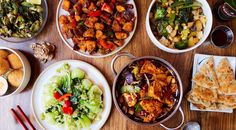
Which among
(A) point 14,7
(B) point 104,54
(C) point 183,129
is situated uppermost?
(A) point 14,7

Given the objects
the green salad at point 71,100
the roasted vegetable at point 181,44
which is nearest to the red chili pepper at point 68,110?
the green salad at point 71,100

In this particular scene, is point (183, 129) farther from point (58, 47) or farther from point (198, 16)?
point (58, 47)

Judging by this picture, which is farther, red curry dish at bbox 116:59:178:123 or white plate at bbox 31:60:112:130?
white plate at bbox 31:60:112:130

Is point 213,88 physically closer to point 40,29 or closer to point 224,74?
point 224,74

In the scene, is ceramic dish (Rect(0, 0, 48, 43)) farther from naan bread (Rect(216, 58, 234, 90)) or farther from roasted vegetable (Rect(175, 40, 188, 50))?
naan bread (Rect(216, 58, 234, 90))

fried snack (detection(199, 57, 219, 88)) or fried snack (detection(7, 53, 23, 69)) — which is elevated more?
fried snack (detection(7, 53, 23, 69))

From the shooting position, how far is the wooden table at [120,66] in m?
1.80

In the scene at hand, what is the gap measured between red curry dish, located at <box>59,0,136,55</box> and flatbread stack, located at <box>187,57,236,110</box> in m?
0.51

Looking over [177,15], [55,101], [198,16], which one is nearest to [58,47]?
[55,101]

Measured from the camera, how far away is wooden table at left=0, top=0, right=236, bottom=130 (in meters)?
1.80

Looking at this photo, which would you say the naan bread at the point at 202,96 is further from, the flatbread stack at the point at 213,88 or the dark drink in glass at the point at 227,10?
the dark drink in glass at the point at 227,10

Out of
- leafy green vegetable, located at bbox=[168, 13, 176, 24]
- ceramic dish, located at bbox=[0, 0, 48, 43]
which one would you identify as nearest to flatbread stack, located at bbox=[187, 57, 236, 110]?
leafy green vegetable, located at bbox=[168, 13, 176, 24]

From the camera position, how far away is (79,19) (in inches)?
67.6

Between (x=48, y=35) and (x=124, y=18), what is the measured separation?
478mm
